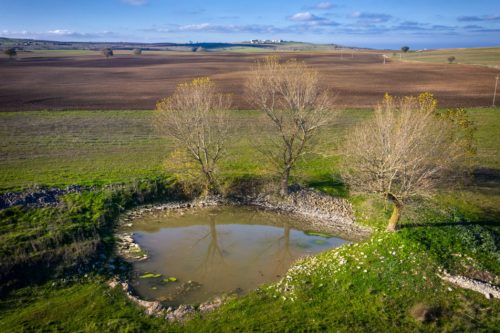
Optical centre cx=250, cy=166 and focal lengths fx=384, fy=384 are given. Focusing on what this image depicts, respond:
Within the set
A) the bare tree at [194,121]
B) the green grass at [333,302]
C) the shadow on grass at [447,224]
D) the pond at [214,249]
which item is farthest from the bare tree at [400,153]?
the bare tree at [194,121]

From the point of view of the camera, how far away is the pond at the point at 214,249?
78.3 feet

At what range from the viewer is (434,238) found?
26.3m

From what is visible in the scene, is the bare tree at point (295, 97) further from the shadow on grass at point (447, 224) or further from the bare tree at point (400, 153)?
the shadow on grass at point (447, 224)

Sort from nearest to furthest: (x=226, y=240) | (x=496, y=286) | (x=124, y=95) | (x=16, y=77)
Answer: (x=496, y=286), (x=226, y=240), (x=124, y=95), (x=16, y=77)

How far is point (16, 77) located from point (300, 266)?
10673 cm

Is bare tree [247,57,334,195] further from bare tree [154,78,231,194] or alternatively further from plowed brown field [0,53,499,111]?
plowed brown field [0,53,499,111]

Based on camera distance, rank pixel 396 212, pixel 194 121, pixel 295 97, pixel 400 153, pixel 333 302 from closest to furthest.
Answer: pixel 333 302, pixel 400 153, pixel 396 212, pixel 295 97, pixel 194 121

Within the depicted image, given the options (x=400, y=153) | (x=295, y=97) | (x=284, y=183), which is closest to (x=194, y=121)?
(x=295, y=97)

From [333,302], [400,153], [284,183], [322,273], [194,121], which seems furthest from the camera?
[284,183]

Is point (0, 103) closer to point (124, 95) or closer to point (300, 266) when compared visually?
point (124, 95)

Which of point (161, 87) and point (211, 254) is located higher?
point (161, 87)

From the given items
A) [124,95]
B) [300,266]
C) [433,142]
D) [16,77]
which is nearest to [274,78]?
[433,142]

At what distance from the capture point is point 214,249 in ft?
96.2

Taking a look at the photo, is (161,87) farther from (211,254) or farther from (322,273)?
(322,273)
